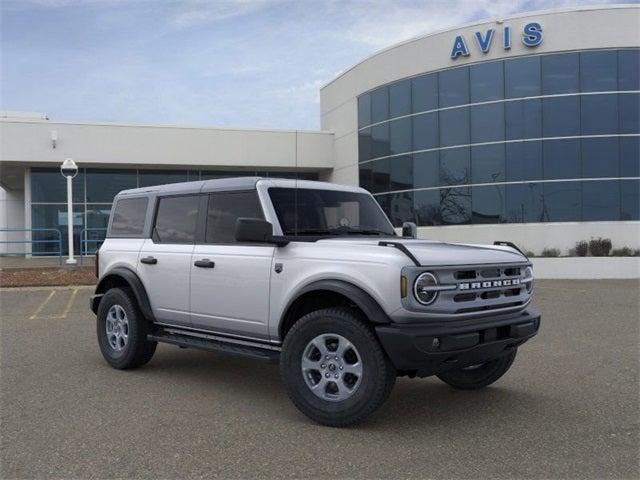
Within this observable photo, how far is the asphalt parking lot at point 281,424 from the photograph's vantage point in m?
4.00

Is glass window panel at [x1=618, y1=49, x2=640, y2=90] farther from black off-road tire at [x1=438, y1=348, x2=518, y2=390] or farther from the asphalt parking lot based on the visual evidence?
black off-road tire at [x1=438, y1=348, x2=518, y2=390]

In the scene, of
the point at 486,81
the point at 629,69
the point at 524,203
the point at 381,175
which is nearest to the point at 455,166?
the point at 524,203

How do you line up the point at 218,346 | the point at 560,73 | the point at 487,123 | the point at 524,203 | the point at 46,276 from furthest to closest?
the point at 487,123, the point at 524,203, the point at 560,73, the point at 46,276, the point at 218,346

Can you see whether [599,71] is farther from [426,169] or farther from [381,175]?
[381,175]

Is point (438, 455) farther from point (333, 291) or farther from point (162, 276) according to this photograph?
point (162, 276)

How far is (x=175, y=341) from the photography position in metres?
6.13

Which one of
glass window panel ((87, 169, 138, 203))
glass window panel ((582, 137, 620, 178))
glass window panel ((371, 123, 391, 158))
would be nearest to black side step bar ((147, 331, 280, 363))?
glass window panel ((582, 137, 620, 178))

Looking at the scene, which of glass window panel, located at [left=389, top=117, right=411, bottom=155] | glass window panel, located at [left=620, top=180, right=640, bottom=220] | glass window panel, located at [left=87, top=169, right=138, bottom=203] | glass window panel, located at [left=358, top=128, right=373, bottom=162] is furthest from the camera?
glass window panel, located at [left=87, top=169, right=138, bottom=203]

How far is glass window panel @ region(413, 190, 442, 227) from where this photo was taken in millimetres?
24203

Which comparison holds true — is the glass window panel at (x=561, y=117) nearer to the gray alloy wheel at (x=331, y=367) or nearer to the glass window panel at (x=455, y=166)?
the glass window panel at (x=455, y=166)

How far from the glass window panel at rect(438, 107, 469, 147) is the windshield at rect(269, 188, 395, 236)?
1819cm

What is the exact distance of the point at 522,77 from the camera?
22.6 metres

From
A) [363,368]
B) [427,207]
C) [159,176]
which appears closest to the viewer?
[363,368]

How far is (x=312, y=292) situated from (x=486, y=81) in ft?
66.1
